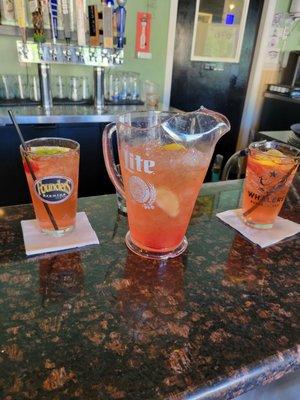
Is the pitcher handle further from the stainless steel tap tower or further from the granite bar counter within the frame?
the stainless steel tap tower

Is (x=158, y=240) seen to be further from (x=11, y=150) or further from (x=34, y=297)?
(x=11, y=150)

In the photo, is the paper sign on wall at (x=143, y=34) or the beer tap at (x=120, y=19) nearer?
the beer tap at (x=120, y=19)

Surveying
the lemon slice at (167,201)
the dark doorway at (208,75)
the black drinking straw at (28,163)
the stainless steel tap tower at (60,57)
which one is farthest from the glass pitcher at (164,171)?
the dark doorway at (208,75)

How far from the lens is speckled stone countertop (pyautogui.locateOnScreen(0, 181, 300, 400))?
0.32m

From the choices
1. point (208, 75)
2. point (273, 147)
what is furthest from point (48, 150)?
point (208, 75)

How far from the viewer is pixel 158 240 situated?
1.69ft

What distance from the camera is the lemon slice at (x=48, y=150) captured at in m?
0.53

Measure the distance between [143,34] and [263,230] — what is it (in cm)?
235

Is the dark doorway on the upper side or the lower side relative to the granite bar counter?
upper

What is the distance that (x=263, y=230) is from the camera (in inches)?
24.0

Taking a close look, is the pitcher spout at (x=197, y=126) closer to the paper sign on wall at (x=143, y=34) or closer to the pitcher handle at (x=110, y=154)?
the pitcher handle at (x=110, y=154)

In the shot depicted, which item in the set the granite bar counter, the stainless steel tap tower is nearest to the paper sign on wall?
the stainless steel tap tower

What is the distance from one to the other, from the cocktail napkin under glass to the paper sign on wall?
231 cm

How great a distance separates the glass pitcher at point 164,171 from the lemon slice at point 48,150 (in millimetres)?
79
